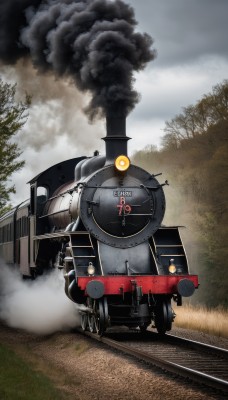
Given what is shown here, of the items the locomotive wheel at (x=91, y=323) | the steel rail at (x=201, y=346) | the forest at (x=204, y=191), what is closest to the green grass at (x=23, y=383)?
the locomotive wheel at (x=91, y=323)

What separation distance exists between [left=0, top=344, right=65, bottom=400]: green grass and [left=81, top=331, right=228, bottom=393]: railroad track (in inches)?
62.3

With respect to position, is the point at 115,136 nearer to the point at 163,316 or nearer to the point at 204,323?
the point at 163,316

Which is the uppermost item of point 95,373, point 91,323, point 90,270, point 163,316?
point 90,270

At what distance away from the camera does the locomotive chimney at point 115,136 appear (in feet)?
35.0

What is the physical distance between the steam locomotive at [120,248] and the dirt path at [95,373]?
71 centimetres

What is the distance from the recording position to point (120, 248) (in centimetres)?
1071

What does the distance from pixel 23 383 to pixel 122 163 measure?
4.82 meters

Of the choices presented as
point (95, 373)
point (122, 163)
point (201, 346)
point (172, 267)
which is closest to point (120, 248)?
point (172, 267)

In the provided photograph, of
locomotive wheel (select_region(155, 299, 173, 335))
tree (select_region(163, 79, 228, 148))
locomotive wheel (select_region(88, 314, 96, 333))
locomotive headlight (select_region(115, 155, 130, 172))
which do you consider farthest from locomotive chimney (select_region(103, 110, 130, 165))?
tree (select_region(163, 79, 228, 148))

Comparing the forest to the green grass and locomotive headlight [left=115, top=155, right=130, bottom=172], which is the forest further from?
the green grass

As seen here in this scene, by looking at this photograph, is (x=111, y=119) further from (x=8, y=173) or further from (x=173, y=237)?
(x=8, y=173)

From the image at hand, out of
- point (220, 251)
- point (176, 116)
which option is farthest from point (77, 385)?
point (176, 116)

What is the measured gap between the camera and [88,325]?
11.1 m

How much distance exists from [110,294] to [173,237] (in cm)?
196
